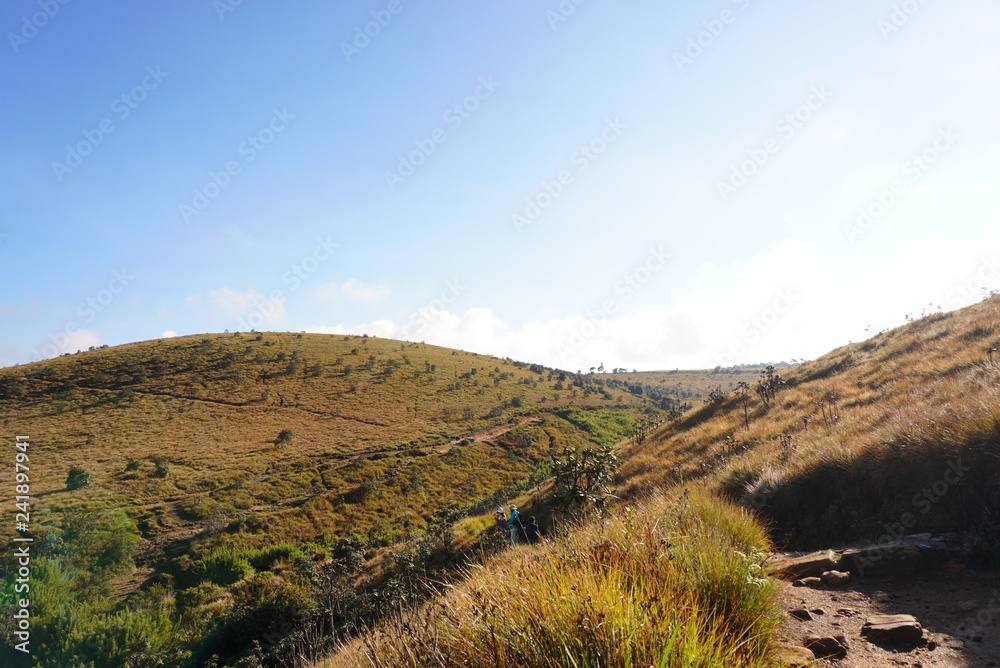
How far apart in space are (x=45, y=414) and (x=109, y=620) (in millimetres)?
49296

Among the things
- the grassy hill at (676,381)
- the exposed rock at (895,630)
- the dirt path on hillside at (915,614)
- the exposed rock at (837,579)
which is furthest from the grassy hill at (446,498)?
the grassy hill at (676,381)

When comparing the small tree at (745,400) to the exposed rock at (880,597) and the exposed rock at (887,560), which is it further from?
the exposed rock at (880,597)

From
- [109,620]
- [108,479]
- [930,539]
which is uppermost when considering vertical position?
[108,479]

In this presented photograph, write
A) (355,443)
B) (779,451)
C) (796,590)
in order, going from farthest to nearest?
(355,443) → (779,451) → (796,590)

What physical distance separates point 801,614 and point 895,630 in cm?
61

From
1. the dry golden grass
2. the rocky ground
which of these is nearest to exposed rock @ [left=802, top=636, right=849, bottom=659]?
the rocky ground

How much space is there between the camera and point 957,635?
3.17m

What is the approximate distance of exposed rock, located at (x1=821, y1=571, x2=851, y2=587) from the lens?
13.9ft

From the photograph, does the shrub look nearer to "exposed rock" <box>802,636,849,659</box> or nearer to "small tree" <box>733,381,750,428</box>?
"small tree" <box>733,381,750,428</box>

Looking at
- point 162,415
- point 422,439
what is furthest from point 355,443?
point 162,415

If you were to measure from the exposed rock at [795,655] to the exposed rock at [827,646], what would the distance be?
0.09m

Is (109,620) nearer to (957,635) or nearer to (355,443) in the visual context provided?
(957,635)

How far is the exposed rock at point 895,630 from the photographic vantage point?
3.18 meters

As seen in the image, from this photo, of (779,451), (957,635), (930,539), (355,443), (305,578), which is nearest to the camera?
(957,635)
